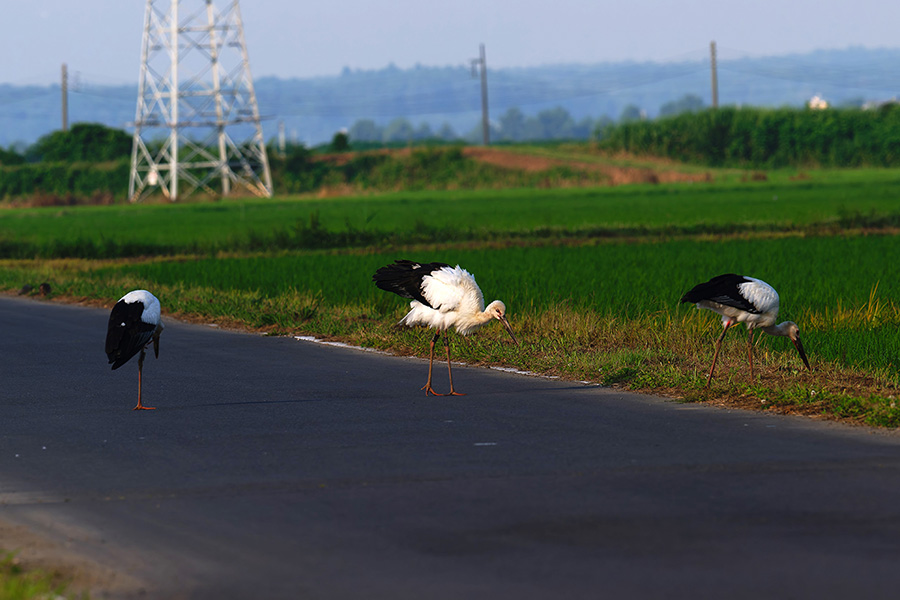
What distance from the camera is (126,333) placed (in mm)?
11773

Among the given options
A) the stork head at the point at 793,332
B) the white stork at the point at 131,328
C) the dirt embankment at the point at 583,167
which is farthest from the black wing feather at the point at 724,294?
the dirt embankment at the point at 583,167

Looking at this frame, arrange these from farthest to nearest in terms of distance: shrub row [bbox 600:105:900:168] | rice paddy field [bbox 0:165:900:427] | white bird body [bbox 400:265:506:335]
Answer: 1. shrub row [bbox 600:105:900:168]
2. rice paddy field [bbox 0:165:900:427]
3. white bird body [bbox 400:265:506:335]

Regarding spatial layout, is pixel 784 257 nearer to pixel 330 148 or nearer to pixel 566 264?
pixel 566 264

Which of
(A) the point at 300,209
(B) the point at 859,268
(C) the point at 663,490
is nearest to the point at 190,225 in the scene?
(A) the point at 300,209

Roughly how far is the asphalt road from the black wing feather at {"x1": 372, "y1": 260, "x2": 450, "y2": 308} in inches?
36.1

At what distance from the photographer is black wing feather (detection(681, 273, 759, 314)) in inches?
468

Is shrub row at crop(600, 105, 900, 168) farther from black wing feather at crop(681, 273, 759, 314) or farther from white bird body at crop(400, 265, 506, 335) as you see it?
white bird body at crop(400, 265, 506, 335)

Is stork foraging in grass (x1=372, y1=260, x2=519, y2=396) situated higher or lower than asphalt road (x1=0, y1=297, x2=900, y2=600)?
higher

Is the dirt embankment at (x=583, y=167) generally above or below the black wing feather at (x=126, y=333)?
above

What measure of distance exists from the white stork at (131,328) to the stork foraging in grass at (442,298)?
87.1 inches

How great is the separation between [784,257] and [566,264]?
13.5ft

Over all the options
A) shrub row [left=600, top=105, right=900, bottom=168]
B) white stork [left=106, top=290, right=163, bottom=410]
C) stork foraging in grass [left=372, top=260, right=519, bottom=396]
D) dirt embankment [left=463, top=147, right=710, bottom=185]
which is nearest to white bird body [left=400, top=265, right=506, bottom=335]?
stork foraging in grass [left=372, top=260, right=519, bottom=396]

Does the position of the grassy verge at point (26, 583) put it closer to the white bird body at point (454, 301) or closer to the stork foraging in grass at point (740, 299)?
the white bird body at point (454, 301)

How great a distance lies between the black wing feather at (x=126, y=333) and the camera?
1176 cm
